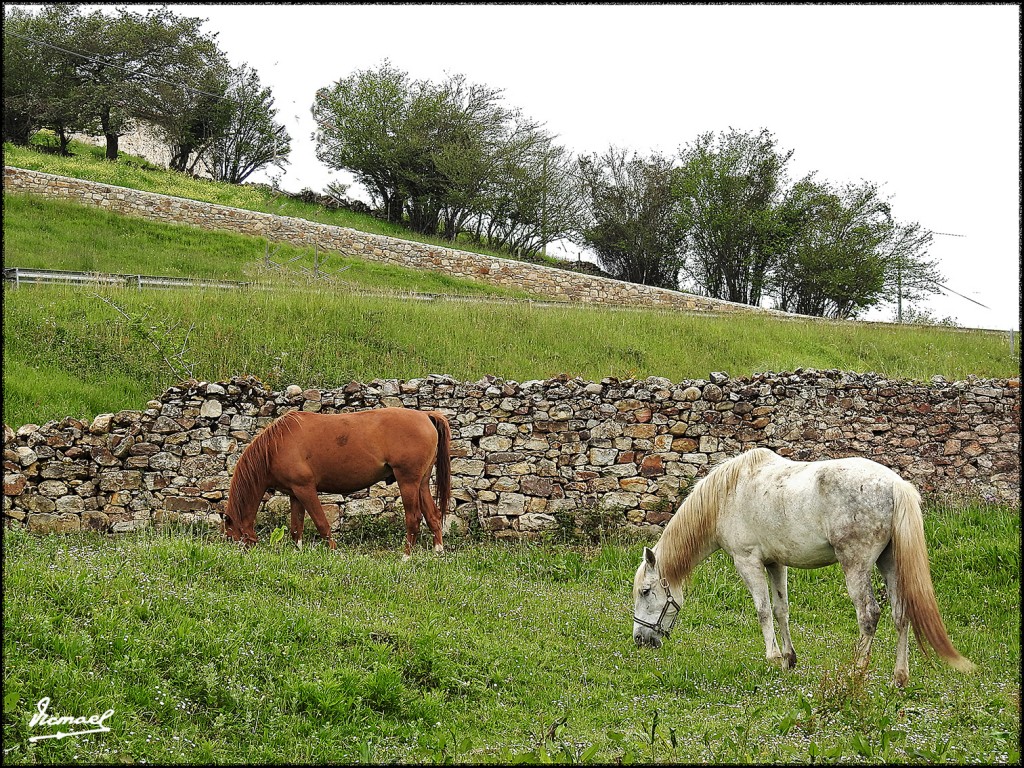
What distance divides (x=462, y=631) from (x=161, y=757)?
2651 mm

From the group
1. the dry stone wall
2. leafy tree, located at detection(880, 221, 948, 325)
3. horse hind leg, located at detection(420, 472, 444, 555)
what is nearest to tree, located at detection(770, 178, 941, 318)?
leafy tree, located at detection(880, 221, 948, 325)

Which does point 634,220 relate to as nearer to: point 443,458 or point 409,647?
point 443,458

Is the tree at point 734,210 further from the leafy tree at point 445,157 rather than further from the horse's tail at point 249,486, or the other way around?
the horse's tail at point 249,486

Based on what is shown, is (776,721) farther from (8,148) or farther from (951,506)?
(8,148)

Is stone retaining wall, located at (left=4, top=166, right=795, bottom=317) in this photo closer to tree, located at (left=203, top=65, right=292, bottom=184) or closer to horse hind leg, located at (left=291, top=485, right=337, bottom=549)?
tree, located at (left=203, top=65, right=292, bottom=184)

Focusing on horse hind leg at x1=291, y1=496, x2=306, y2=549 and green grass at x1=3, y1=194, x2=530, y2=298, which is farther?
green grass at x1=3, y1=194, x2=530, y2=298

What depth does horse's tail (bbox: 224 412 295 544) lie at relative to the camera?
8.99m

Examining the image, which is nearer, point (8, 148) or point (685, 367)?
point (685, 367)

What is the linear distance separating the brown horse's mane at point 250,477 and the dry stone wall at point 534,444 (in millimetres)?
1781

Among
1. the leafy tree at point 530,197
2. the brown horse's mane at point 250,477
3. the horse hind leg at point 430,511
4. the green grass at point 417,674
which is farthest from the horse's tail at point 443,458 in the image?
the leafy tree at point 530,197

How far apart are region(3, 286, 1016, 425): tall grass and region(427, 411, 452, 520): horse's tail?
4321 mm

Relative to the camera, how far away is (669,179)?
37688mm

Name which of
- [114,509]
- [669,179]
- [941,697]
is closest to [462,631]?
[941,697]

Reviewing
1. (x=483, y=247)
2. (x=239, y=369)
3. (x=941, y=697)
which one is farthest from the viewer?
(x=483, y=247)
